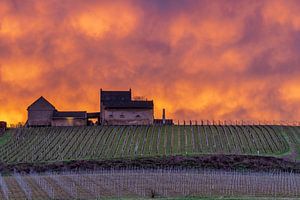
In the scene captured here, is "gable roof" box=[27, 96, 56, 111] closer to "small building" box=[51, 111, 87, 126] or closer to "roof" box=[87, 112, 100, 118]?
"small building" box=[51, 111, 87, 126]

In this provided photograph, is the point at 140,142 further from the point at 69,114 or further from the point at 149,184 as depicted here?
the point at 149,184

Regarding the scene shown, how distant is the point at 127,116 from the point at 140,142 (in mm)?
22198

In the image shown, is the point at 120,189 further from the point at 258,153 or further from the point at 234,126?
the point at 234,126

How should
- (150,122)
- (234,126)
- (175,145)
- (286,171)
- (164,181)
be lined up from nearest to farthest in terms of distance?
(164,181), (286,171), (175,145), (234,126), (150,122)

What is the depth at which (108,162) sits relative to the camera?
71375 mm

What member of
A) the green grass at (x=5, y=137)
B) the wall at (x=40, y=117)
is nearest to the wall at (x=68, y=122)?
the wall at (x=40, y=117)

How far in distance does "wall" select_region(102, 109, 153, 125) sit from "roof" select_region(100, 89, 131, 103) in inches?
252

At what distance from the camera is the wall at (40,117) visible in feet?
346

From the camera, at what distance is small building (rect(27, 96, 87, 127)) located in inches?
4148

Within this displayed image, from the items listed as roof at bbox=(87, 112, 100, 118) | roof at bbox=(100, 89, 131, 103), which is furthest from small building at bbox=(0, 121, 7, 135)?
roof at bbox=(100, 89, 131, 103)

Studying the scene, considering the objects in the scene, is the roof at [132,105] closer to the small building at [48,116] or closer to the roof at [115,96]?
the roof at [115,96]

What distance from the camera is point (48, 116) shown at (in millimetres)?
106125

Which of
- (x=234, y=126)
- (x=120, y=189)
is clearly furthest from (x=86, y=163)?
(x=234, y=126)

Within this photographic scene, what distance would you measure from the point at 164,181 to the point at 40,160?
83.1ft
